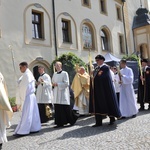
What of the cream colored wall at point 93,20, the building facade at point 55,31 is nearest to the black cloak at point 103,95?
the building facade at point 55,31

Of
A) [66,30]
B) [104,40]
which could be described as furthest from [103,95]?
[104,40]

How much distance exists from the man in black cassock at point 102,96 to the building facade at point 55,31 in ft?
16.9

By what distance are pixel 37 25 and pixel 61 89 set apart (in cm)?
937

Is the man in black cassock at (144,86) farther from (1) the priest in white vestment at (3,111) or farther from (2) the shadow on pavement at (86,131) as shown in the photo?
(1) the priest in white vestment at (3,111)

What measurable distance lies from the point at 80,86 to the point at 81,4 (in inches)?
464

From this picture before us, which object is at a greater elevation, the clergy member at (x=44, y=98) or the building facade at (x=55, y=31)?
the building facade at (x=55, y=31)

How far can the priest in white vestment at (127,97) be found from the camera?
7.69 metres

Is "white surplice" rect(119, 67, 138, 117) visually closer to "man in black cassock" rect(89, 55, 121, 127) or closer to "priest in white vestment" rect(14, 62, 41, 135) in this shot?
"man in black cassock" rect(89, 55, 121, 127)

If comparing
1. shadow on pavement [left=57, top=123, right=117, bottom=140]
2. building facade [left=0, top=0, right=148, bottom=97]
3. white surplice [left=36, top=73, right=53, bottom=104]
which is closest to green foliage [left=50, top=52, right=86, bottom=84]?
building facade [left=0, top=0, right=148, bottom=97]

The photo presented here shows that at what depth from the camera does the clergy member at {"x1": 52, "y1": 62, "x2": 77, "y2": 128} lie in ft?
22.6

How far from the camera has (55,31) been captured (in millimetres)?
16109

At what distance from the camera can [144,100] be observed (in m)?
9.34

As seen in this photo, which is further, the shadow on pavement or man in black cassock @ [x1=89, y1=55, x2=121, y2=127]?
man in black cassock @ [x1=89, y1=55, x2=121, y2=127]

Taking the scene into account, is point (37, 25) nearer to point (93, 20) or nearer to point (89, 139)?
point (93, 20)
